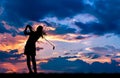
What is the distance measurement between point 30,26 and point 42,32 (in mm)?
616

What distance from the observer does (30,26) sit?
15.1 metres
